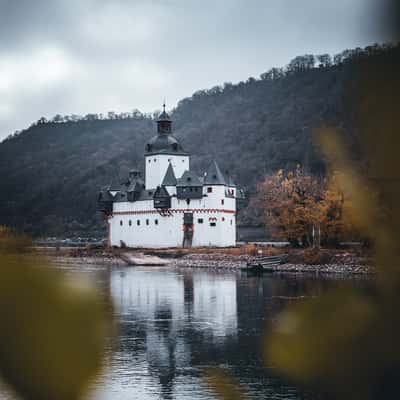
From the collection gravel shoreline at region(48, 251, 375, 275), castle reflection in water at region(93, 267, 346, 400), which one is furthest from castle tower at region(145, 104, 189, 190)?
castle reflection in water at region(93, 267, 346, 400)

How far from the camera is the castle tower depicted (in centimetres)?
7900

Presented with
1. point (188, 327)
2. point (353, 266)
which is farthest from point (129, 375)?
point (353, 266)

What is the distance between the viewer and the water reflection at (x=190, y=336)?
1614 centimetres

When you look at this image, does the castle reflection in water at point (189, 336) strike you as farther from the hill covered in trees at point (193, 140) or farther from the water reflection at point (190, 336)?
the hill covered in trees at point (193, 140)

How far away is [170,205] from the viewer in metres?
76.1

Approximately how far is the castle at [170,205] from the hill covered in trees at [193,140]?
9.06 meters

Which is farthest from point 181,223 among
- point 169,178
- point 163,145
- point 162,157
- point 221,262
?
point 221,262

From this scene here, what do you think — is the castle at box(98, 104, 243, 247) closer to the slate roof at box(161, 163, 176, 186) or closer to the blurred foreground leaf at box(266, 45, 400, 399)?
the slate roof at box(161, 163, 176, 186)

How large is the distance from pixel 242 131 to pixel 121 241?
67.4 meters

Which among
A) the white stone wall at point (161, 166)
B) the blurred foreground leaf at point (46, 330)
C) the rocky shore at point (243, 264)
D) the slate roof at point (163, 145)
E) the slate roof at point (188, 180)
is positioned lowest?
the rocky shore at point (243, 264)

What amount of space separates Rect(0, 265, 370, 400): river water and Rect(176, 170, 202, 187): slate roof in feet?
97.0

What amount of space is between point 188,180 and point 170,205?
3.24 m

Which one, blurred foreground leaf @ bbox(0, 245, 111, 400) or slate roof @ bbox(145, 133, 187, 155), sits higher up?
slate roof @ bbox(145, 133, 187, 155)

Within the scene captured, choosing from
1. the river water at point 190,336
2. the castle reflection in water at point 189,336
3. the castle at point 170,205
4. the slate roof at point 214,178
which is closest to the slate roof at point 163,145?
the castle at point 170,205
